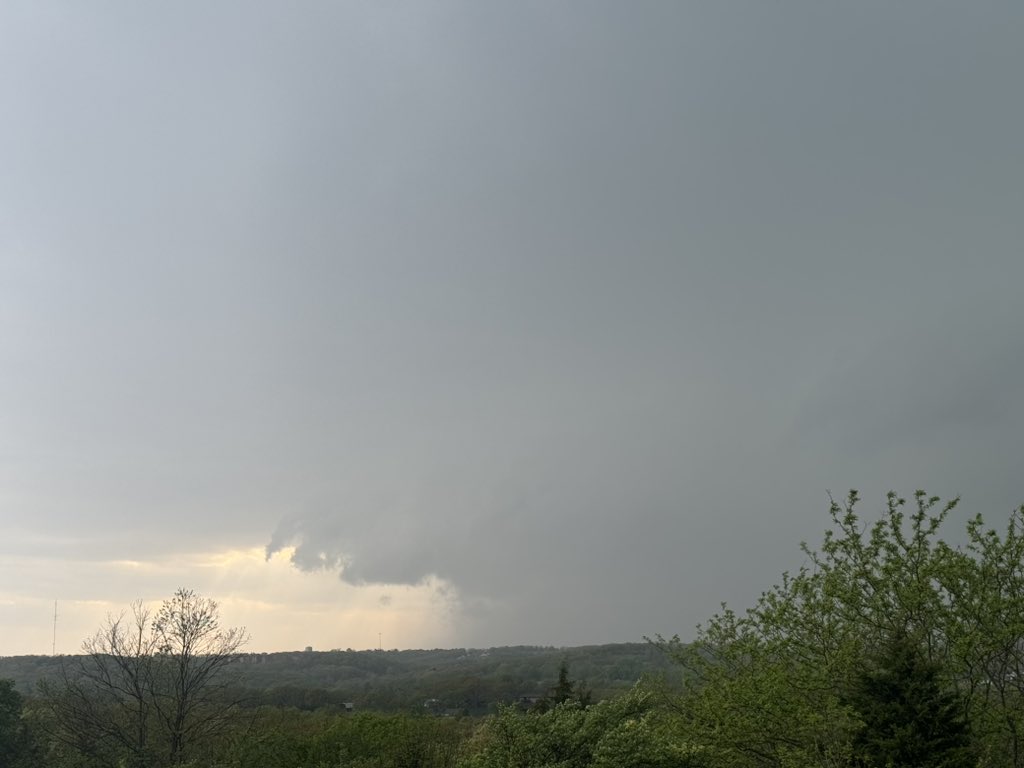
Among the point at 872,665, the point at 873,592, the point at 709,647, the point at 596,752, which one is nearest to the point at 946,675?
the point at 872,665

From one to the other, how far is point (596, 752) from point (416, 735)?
852 inches

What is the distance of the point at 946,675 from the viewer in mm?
19500

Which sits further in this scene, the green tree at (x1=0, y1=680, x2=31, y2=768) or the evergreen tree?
the green tree at (x1=0, y1=680, x2=31, y2=768)

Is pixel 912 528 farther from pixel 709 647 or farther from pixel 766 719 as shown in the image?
pixel 709 647

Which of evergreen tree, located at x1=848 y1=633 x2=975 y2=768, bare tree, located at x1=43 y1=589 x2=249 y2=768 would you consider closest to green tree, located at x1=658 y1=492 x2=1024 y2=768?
evergreen tree, located at x1=848 y1=633 x2=975 y2=768

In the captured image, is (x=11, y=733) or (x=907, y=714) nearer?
(x=907, y=714)

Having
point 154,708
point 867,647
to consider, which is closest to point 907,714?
point 867,647

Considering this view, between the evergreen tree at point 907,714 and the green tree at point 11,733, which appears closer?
the evergreen tree at point 907,714

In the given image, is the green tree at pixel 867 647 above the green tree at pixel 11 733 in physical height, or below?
above

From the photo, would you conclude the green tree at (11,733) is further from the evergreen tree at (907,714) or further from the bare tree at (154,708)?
the evergreen tree at (907,714)

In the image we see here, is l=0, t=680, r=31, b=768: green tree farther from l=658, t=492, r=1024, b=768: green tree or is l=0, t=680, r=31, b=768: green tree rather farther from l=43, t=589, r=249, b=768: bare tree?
l=658, t=492, r=1024, b=768: green tree

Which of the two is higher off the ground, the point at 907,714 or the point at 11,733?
the point at 907,714

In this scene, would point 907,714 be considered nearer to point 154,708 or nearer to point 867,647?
point 867,647

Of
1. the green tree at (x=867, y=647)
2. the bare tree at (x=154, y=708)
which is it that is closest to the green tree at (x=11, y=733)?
the bare tree at (x=154, y=708)
